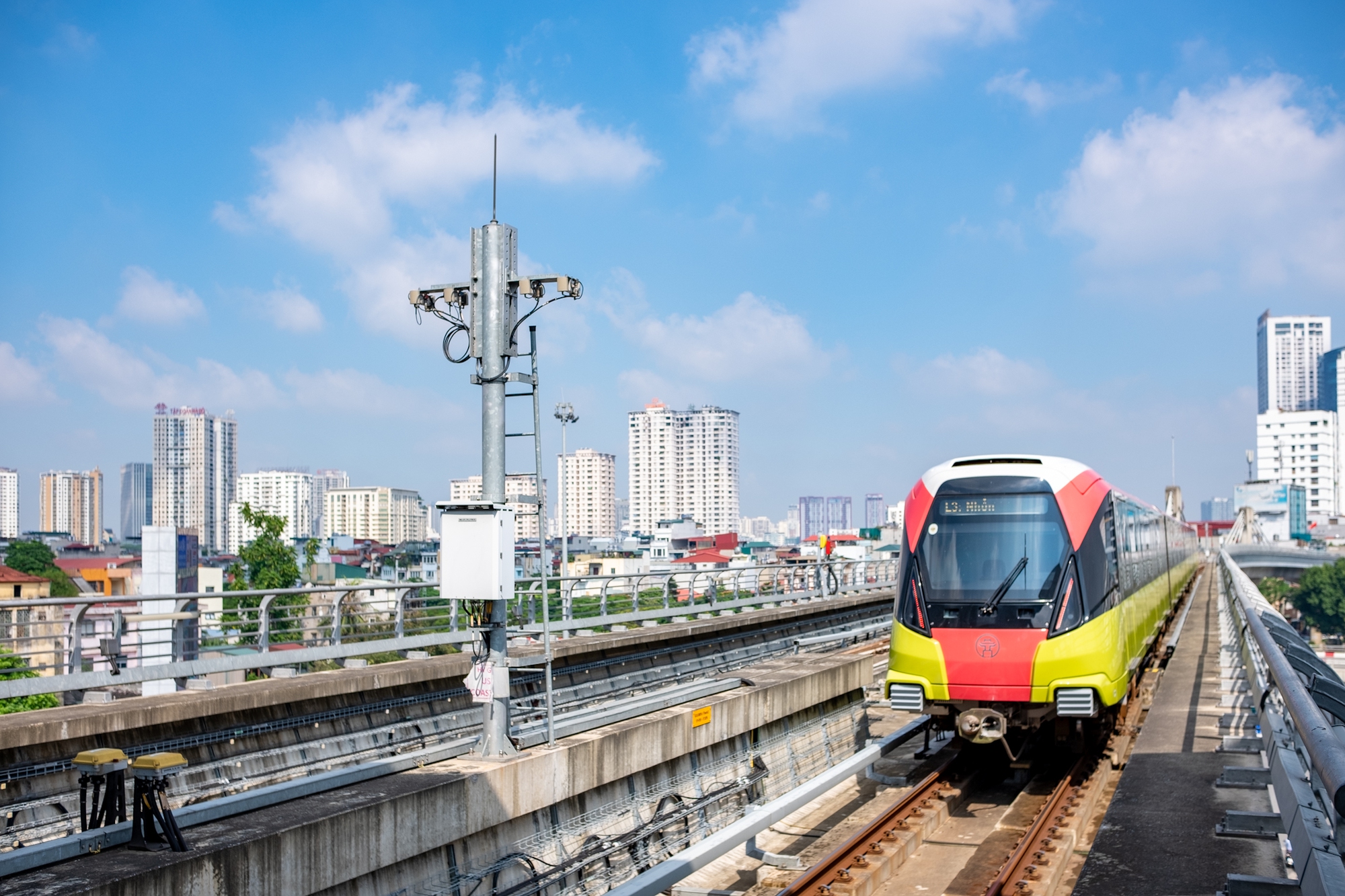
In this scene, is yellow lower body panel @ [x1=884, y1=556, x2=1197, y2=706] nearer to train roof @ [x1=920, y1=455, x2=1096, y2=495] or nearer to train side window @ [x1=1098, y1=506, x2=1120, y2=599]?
train side window @ [x1=1098, y1=506, x2=1120, y2=599]

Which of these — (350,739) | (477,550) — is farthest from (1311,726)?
(350,739)

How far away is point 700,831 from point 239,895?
6.19 metres

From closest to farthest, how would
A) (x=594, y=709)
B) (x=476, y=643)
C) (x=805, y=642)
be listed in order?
(x=476, y=643) < (x=594, y=709) < (x=805, y=642)

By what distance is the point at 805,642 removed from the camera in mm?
19219

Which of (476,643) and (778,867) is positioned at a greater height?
(476,643)

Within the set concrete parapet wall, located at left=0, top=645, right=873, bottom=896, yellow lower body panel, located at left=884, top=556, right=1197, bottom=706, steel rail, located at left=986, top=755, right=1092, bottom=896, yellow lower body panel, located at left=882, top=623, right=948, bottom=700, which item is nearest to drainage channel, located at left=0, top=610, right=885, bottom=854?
concrete parapet wall, located at left=0, top=645, right=873, bottom=896

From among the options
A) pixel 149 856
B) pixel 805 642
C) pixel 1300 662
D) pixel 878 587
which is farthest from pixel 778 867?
pixel 878 587

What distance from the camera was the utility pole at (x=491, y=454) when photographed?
9.47 m

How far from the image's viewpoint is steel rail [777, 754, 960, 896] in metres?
8.73

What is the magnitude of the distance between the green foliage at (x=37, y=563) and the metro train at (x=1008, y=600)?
3337 inches

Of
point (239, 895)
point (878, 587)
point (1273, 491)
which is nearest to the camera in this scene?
A: point (239, 895)

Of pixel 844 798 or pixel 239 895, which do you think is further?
pixel 844 798

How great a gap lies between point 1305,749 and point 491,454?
6272mm

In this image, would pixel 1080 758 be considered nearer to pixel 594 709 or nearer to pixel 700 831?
pixel 700 831
